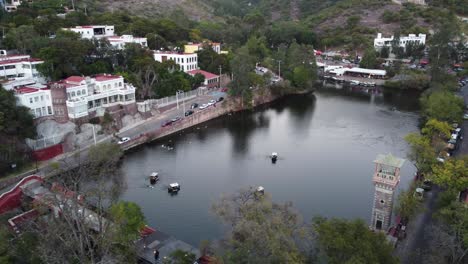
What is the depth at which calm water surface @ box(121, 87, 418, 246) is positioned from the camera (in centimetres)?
3212

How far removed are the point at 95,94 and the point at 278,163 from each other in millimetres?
22479

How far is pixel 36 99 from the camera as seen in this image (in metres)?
41.5

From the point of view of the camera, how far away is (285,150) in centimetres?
4453

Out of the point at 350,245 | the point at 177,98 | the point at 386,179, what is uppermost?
the point at 177,98

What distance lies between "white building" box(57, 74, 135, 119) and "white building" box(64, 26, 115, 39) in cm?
2170

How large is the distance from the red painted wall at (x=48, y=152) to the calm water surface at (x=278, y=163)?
6.79m

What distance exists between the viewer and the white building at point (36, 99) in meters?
40.6

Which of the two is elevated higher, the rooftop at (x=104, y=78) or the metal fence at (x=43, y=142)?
the rooftop at (x=104, y=78)

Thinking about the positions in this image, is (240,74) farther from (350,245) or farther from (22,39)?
(350,245)

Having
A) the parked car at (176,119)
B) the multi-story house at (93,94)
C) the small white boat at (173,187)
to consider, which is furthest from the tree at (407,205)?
the multi-story house at (93,94)

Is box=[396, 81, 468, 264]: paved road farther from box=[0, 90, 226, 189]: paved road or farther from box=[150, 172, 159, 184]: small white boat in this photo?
box=[0, 90, 226, 189]: paved road

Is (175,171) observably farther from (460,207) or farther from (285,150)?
(460,207)

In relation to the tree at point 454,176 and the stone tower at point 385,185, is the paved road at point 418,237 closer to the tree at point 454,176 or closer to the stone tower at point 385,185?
the stone tower at point 385,185

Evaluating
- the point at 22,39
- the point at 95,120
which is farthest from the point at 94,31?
the point at 95,120
